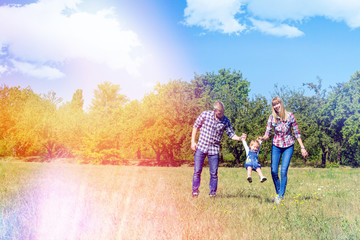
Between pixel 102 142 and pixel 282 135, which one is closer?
pixel 282 135

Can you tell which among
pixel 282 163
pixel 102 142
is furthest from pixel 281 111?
pixel 102 142

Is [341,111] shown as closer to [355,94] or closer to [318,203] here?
[355,94]

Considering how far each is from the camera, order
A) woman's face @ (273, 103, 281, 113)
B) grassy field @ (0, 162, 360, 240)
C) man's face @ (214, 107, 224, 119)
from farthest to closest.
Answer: man's face @ (214, 107, 224, 119), woman's face @ (273, 103, 281, 113), grassy field @ (0, 162, 360, 240)

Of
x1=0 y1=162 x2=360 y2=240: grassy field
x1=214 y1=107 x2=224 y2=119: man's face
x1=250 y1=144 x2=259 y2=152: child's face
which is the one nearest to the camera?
x1=0 y1=162 x2=360 y2=240: grassy field

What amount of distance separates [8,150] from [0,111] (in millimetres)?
6703

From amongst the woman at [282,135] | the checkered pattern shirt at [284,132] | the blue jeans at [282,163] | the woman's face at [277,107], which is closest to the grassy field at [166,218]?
the blue jeans at [282,163]

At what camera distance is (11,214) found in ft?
16.8

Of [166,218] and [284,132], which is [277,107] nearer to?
[284,132]

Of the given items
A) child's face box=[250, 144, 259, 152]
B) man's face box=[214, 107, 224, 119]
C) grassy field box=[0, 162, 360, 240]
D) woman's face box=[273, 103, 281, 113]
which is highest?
woman's face box=[273, 103, 281, 113]

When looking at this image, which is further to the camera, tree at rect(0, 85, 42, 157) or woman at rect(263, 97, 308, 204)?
tree at rect(0, 85, 42, 157)

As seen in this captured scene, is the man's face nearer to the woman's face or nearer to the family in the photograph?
the family

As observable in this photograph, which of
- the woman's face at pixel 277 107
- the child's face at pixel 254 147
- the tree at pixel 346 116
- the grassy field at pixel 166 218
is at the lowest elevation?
the grassy field at pixel 166 218

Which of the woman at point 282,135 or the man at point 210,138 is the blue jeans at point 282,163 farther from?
the man at point 210,138

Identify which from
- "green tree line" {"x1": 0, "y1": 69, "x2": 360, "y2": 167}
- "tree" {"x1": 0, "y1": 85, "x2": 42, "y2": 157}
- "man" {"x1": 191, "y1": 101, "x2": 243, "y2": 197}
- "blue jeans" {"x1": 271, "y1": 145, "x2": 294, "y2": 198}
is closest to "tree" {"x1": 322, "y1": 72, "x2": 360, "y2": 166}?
"green tree line" {"x1": 0, "y1": 69, "x2": 360, "y2": 167}
